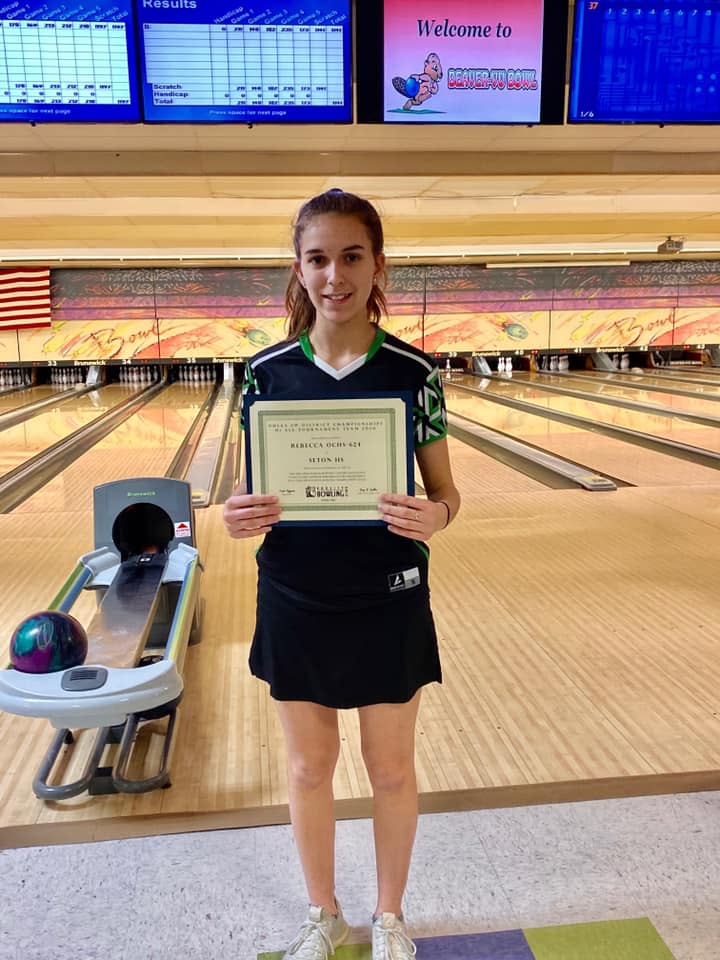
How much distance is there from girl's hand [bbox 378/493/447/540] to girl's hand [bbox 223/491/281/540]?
0.15 metres

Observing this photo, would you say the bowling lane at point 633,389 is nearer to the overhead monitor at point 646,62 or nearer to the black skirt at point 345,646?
the overhead monitor at point 646,62

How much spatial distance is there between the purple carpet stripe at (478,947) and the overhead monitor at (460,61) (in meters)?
2.49

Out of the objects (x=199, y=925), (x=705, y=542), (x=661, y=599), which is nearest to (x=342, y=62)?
(x=661, y=599)

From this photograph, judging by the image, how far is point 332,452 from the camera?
1079 millimetres

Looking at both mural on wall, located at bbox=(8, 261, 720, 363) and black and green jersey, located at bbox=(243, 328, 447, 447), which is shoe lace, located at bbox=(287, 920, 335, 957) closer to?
black and green jersey, located at bbox=(243, 328, 447, 447)

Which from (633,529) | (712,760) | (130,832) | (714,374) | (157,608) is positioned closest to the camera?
(130,832)

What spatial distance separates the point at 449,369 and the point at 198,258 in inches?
164

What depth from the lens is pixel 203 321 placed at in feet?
34.7

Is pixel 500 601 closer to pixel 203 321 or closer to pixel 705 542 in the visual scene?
pixel 705 542

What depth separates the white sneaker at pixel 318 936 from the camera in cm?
119

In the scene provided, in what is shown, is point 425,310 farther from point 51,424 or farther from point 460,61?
point 460,61

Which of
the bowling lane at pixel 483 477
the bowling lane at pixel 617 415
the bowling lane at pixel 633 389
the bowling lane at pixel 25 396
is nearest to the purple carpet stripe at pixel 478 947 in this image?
the bowling lane at pixel 483 477

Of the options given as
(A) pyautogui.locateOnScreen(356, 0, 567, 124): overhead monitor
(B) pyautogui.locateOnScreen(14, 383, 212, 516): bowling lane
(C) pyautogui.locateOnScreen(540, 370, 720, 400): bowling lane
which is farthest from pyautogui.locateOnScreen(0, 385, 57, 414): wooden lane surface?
(A) pyautogui.locateOnScreen(356, 0, 567, 124): overhead monitor

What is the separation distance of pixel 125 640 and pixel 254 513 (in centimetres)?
88
